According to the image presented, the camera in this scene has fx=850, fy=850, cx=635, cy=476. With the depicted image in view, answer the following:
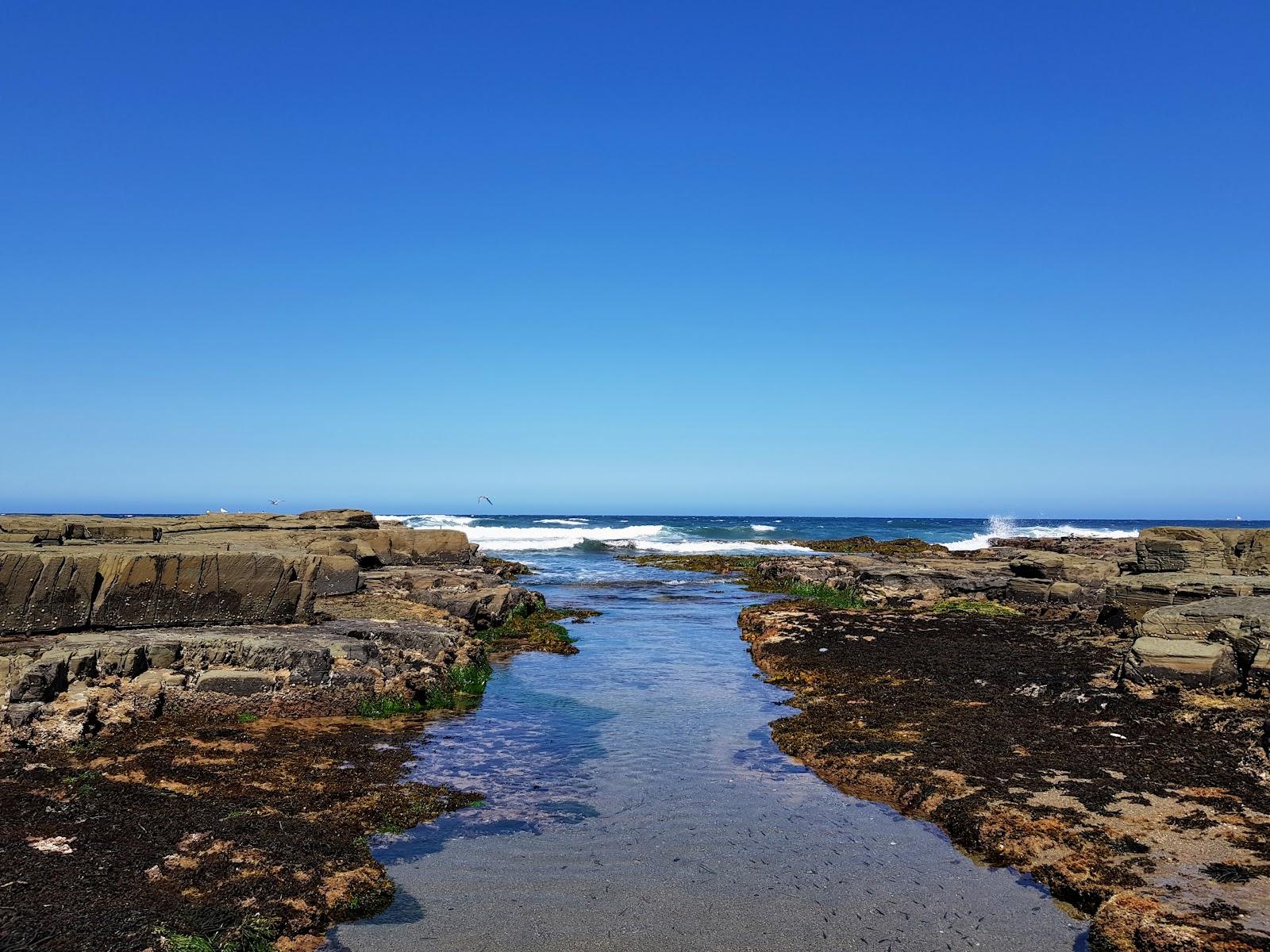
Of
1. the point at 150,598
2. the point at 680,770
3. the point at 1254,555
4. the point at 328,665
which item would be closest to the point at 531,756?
the point at 680,770

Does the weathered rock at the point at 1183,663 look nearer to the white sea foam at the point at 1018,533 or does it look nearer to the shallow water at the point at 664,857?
the shallow water at the point at 664,857

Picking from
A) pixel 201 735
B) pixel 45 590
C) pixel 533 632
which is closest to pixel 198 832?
pixel 201 735

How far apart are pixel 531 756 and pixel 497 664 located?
5950mm

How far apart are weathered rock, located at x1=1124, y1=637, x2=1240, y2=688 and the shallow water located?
5.01 meters

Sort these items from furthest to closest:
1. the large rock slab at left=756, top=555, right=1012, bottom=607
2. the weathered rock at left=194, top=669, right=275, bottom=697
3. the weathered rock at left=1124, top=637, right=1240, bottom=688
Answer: the large rock slab at left=756, top=555, right=1012, bottom=607 < the weathered rock at left=1124, top=637, right=1240, bottom=688 < the weathered rock at left=194, top=669, right=275, bottom=697

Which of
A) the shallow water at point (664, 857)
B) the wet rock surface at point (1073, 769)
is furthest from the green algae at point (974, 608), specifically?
the shallow water at point (664, 857)

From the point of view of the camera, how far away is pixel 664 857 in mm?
7074

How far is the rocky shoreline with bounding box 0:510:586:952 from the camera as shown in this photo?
5.49 m

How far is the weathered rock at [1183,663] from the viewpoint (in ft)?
36.3

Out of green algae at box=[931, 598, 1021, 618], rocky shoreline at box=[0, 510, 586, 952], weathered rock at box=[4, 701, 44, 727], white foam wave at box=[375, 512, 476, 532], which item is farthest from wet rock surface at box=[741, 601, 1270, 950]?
white foam wave at box=[375, 512, 476, 532]

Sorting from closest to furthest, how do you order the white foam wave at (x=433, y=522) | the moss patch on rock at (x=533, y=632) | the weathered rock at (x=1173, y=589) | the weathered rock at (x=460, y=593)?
the weathered rock at (x=1173, y=589)
the moss patch on rock at (x=533, y=632)
the weathered rock at (x=460, y=593)
the white foam wave at (x=433, y=522)

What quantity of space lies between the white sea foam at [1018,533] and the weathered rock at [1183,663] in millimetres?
38205

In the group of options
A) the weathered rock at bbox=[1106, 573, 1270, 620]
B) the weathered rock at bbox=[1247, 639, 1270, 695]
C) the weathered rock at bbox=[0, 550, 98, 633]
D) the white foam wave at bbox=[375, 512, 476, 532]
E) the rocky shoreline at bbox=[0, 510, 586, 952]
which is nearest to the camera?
the rocky shoreline at bbox=[0, 510, 586, 952]

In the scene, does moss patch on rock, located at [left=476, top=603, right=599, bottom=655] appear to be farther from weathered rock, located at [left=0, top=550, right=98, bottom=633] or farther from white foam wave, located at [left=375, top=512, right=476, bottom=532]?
white foam wave, located at [left=375, top=512, right=476, bottom=532]
